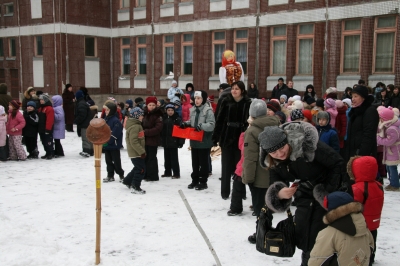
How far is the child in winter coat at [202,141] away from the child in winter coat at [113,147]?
1456 millimetres

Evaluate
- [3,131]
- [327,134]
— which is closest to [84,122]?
[3,131]

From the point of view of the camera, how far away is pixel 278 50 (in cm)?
1994

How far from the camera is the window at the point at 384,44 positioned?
16500 mm

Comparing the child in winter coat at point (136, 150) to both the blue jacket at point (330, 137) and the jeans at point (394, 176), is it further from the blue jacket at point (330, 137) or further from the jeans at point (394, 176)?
the jeans at point (394, 176)

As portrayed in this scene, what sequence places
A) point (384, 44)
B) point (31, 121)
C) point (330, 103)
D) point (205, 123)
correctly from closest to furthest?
point (205, 123)
point (330, 103)
point (31, 121)
point (384, 44)

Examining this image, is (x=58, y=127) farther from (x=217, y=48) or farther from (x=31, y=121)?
(x=217, y=48)

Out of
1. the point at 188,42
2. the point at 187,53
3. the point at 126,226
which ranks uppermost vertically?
the point at 188,42

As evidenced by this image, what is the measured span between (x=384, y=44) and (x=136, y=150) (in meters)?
12.7

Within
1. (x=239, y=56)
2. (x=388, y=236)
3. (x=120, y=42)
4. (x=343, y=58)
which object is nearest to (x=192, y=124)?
(x=388, y=236)

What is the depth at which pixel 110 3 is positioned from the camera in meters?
26.6

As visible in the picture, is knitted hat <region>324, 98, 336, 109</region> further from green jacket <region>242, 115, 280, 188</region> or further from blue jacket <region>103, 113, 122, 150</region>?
blue jacket <region>103, 113, 122, 150</region>

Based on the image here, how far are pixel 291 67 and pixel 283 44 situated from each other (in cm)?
125

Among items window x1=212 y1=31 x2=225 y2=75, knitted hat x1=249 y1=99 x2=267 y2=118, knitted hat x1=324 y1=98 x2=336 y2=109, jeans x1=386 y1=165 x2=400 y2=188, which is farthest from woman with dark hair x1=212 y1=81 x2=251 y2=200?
window x1=212 y1=31 x2=225 y2=75

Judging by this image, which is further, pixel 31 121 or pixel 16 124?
pixel 31 121
